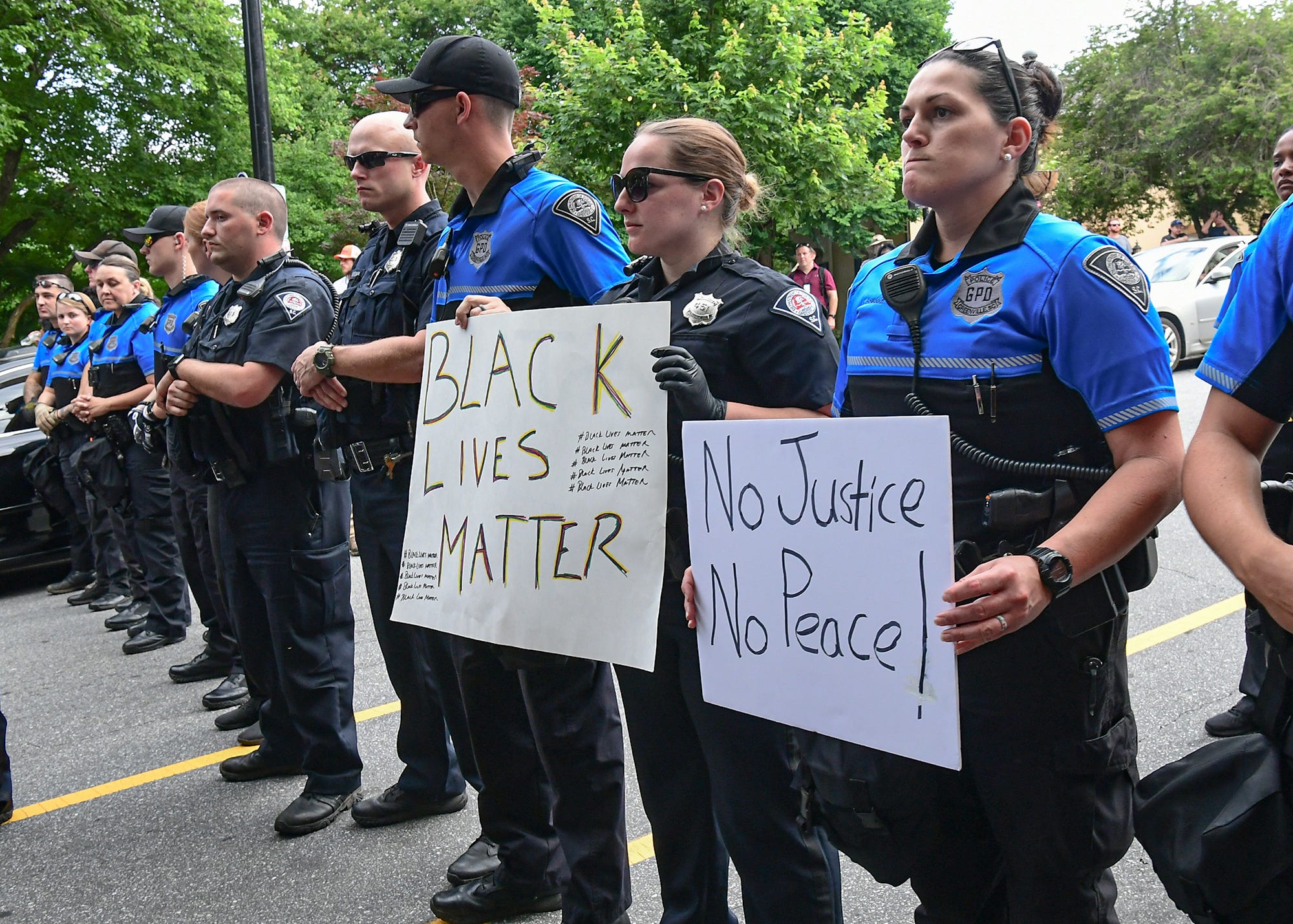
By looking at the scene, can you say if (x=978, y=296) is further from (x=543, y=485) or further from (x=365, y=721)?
(x=365, y=721)

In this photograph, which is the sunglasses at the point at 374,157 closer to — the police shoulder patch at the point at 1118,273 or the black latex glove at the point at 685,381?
the black latex glove at the point at 685,381

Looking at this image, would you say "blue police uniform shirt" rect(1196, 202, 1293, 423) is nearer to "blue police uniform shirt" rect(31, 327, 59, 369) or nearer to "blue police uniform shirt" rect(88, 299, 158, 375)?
"blue police uniform shirt" rect(88, 299, 158, 375)

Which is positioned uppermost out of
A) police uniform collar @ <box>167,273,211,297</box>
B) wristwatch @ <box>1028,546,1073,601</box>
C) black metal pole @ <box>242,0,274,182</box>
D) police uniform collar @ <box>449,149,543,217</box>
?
black metal pole @ <box>242,0,274,182</box>

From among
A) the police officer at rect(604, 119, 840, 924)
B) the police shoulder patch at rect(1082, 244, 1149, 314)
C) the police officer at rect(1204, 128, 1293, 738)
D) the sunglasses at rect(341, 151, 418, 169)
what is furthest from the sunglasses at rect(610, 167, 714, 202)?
the police officer at rect(1204, 128, 1293, 738)

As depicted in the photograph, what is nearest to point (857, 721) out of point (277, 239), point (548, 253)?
point (548, 253)

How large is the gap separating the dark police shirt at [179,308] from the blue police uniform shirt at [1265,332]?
4.30 metres

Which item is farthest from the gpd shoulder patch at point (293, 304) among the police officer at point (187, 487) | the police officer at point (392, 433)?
the police officer at point (187, 487)

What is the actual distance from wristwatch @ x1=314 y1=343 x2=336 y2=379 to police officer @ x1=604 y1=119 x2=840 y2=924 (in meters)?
1.05

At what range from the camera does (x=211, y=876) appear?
3369mm

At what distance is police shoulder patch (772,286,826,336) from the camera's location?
88.2 inches

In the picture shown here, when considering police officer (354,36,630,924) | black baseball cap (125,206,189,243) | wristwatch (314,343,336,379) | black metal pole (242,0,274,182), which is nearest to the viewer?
police officer (354,36,630,924)

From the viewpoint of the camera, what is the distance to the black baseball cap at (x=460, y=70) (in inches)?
114

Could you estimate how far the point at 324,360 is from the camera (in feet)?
10.2

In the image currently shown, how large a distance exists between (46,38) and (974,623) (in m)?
18.0
